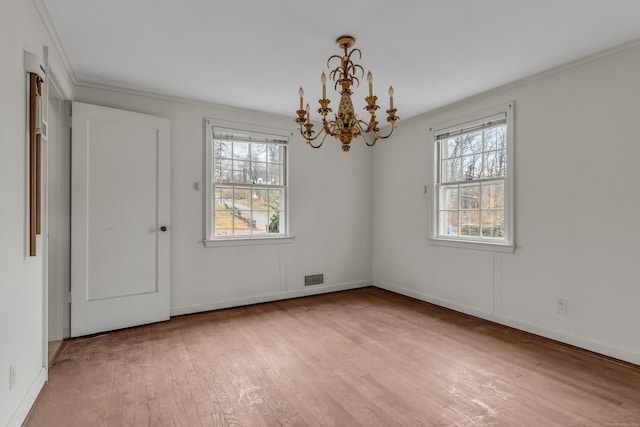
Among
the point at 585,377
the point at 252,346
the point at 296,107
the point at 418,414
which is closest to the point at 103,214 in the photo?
the point at 252,346

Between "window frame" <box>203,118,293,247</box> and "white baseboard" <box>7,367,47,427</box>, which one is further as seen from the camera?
"window frame" <box>203,118,293,247</box>

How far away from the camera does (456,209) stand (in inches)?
159

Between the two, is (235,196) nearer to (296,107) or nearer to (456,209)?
(296,107)

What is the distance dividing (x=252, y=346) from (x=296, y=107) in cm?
272

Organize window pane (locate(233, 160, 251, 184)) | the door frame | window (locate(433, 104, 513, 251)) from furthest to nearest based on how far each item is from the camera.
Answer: window pane (locate(233, 160, 251, 184)) < window (locate(433, 104, 513, 251)) < the door frame

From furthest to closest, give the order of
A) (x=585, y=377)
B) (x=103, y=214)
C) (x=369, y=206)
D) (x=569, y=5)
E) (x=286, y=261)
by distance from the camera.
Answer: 1. (x=369, y=206)
2. (x=286, y=261)
3. (x=103, y=214)
4. (x=585, y=377)
5. (x=569, y=5)

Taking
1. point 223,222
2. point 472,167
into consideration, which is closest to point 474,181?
point 472,167

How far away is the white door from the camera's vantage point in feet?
10.3

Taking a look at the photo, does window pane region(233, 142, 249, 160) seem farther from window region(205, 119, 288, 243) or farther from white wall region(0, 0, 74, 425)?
white wall region(0, 0, 74, 425)

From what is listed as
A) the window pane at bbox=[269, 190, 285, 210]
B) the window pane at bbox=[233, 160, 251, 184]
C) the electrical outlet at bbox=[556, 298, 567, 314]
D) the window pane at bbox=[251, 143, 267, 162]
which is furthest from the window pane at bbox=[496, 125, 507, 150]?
the window pane at bbox=[233, 160, 251, 184]

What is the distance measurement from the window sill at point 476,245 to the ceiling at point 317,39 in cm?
164

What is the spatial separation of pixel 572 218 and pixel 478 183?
1.01 m

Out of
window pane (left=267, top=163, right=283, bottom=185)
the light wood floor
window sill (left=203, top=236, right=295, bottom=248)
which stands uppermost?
window pane (left=267, top=163, right=283, bottom=185)

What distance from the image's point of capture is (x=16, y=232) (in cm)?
180
